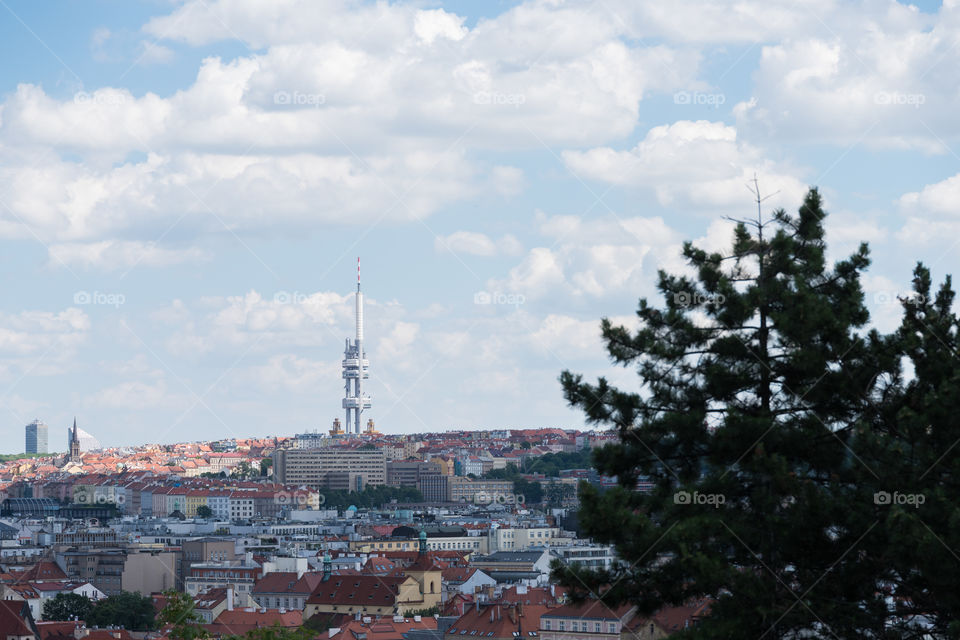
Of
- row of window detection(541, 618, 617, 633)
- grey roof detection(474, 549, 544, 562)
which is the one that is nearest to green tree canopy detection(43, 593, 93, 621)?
row of window detection(541, 618, 617, 633)

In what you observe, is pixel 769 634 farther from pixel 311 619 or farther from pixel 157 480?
pixel 157 480

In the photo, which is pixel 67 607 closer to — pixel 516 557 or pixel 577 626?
pixel 577 626

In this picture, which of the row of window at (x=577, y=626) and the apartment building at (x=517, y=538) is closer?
the row of window at (x=577, y=626)

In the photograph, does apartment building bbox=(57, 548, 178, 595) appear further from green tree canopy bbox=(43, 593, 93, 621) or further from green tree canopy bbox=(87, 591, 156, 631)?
green tree canopy bbox=(87, 591, 156, 631)

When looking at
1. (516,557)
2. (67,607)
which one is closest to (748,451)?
(67,607)

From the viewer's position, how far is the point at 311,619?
6366cm

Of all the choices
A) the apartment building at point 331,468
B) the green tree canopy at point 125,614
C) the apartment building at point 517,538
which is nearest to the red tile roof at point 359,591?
the green tree canopy at point 125,614

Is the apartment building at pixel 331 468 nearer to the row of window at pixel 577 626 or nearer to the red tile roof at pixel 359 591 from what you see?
the red tile roof at pixel 359 591

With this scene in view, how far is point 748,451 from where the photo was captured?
1525 cm

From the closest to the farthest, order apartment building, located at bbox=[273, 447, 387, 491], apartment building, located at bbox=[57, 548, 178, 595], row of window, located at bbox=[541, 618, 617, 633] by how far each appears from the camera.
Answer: row of window, located at bbox=[541, 618, 617, 633], apartment building, located at bbox=[57, 548, 178, 595], apartment building, located at bbox=[273, 447, 387, 491]

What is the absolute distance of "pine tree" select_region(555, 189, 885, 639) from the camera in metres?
14.8

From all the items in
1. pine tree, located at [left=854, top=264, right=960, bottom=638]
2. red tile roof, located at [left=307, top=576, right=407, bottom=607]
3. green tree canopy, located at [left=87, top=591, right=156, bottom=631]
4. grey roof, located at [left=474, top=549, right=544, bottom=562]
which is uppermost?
pine tree, located at [left=854, top=264, right=960, bottom=638]

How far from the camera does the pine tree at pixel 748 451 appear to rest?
1479 centimetres

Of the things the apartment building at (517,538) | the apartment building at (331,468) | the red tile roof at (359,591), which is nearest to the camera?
the red tile roof at (359,591)
